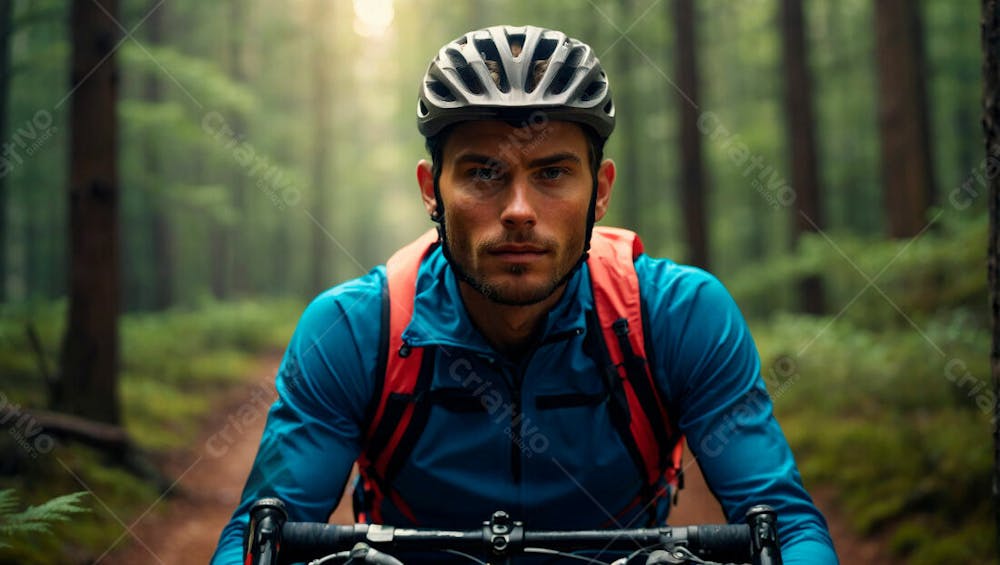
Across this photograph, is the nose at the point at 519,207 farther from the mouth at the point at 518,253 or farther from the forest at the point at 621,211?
the forest at the point at 621,211

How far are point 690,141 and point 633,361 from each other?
10.9 metres

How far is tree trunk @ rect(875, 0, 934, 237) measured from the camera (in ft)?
33.0

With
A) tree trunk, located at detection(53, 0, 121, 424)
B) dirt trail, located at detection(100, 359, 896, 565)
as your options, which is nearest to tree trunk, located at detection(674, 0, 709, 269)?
dirt trail, located at detection(100, 359, 896, 565)

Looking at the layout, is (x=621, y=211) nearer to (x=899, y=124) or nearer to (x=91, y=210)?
(x=899, y=124)

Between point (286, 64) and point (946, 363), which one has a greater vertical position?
point (286, 64)

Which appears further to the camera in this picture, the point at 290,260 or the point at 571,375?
the point at 290,260

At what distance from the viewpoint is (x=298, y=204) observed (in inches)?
1107

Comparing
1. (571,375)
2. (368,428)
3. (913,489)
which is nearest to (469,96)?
(571,375)

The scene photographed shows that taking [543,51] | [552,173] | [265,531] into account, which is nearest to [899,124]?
[543,51]

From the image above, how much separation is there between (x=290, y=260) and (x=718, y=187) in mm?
23518

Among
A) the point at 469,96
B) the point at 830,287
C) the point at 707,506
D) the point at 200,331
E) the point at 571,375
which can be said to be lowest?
the point at 200,331

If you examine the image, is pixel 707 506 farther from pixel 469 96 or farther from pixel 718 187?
pixel 718 187

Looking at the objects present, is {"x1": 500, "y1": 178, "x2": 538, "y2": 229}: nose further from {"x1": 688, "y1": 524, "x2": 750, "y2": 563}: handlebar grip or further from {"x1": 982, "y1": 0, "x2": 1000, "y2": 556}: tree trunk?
{"x1": 982, "y1": 0, "x2": 1000, "y2": 556}: tree trunk

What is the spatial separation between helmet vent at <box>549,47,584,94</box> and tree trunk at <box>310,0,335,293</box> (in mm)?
24256
